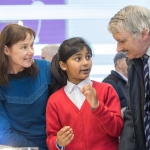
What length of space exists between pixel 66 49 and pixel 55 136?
457 mm

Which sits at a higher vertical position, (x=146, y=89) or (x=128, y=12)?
(x=128, y=12)

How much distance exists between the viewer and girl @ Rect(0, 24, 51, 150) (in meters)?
2.00

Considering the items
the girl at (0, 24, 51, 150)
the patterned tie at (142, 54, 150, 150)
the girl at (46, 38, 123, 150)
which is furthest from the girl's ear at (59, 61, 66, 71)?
the patterned tie at (142, 54, 150, 150)

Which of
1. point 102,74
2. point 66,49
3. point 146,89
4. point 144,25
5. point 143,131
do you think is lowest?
point 102,74

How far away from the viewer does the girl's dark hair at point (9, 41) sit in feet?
6.59

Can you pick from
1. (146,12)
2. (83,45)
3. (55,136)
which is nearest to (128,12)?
(146,12)

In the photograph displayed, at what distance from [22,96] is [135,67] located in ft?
2.02

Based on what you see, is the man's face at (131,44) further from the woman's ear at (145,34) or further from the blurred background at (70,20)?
the blurred background at (70,20)

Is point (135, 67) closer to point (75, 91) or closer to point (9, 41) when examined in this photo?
point (75, 91)

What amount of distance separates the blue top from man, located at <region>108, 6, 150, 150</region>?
0.45m

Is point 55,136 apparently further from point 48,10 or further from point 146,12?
point 48,10

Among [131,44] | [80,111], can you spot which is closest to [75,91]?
[80,111]

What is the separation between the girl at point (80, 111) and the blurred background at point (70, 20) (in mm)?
2587

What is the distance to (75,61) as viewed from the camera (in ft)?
6.32
